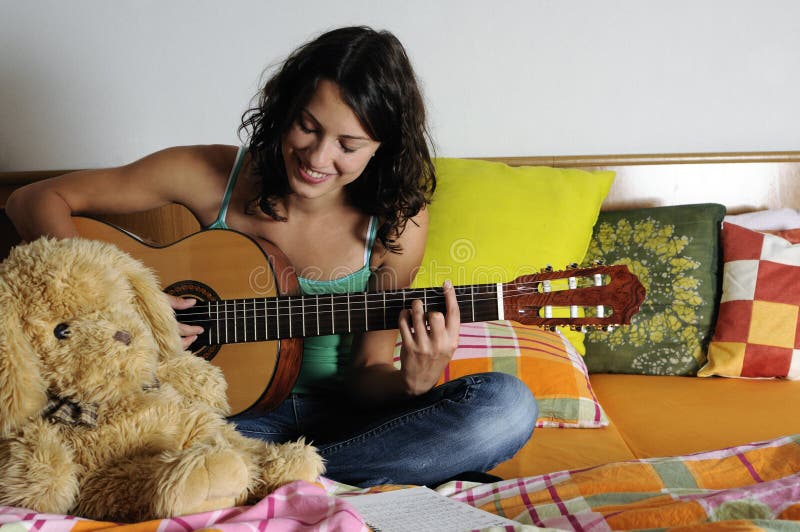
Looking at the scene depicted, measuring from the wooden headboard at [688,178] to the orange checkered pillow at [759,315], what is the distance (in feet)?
1.11

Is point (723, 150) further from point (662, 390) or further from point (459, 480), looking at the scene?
point (459, 480)

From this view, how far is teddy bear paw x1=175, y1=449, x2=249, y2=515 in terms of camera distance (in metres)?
0.64

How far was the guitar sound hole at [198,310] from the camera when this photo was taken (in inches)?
43.9

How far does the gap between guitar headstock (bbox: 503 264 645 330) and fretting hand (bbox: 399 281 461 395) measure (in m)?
0.10

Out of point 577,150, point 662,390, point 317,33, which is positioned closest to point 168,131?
point 317,33

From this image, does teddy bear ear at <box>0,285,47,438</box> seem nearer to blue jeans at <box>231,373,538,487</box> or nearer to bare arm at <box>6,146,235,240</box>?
blue jeans at <box>231,373,538,487</box>

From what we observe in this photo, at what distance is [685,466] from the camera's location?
0.99 m

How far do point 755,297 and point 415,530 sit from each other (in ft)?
3.76

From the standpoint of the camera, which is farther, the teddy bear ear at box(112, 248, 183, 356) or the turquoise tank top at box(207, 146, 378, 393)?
the turquoise tank top at box(207, 146, 378, 393)

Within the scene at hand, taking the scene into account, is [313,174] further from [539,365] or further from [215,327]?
[539,365]

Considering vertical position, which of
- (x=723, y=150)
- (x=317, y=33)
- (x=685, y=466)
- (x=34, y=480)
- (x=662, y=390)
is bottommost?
(x=662, y=390)

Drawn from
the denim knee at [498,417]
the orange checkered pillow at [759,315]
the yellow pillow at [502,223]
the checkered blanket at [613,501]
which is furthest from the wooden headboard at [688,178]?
the checkered blanket at [613,501]

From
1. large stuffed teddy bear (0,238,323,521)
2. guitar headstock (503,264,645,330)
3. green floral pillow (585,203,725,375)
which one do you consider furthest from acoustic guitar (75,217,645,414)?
green floral pillow (585,203,725,375)

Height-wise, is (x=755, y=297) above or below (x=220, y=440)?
below
